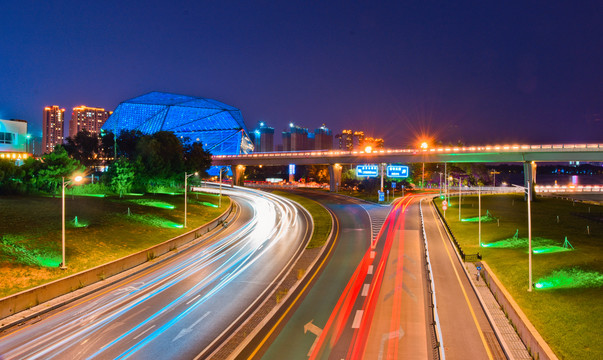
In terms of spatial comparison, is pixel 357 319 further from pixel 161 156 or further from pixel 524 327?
pixel 161 156

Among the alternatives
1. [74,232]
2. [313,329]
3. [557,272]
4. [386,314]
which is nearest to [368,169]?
[557,272]

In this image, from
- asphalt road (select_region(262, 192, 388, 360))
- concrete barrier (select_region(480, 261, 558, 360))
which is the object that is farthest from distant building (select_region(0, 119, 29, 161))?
concrete barrier (select_region(480, 261, 558, 360))

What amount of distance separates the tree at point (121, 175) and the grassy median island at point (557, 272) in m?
49.1

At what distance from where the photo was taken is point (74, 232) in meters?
35.8

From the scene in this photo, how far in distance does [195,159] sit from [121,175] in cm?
2012

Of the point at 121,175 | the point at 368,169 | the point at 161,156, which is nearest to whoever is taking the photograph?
the point at 121,175

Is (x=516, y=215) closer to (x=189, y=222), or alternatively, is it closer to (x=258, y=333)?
(x=189, y=222)

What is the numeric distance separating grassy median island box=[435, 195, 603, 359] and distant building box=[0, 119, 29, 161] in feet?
252

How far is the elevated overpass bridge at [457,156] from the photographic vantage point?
3071 inches

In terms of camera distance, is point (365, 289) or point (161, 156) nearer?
point (365, 289)

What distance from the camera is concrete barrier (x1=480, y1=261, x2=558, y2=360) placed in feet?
52.4

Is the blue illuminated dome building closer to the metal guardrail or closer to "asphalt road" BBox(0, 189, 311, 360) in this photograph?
"asphalt road" BBox(0, 189, 311, 360)

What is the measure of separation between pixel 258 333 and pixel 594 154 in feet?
276

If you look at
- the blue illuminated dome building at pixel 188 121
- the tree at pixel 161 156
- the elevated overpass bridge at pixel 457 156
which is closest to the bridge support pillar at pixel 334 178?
the elevated overpass bridge at pixel 457 156
